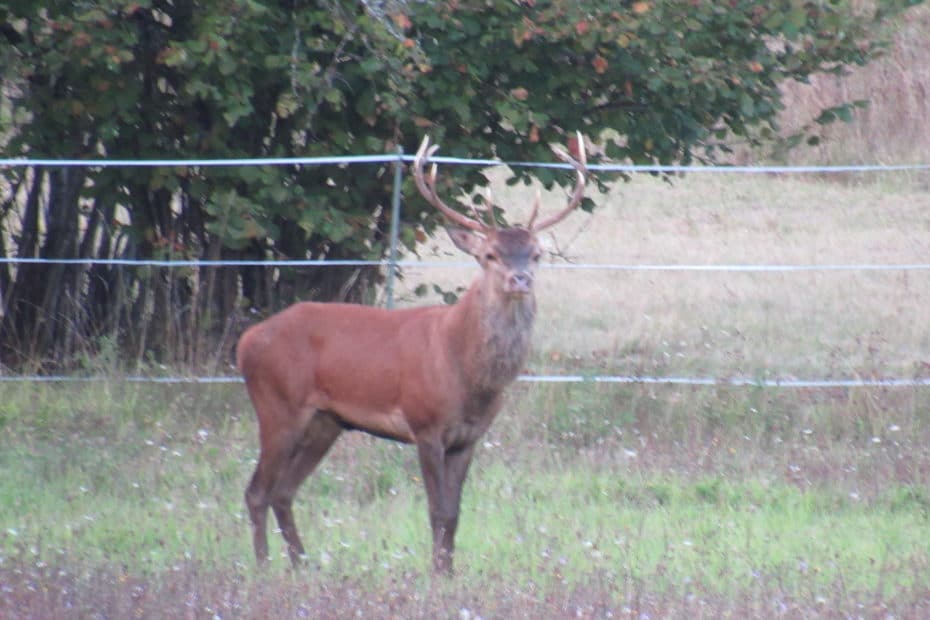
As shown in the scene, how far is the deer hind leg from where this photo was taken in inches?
281

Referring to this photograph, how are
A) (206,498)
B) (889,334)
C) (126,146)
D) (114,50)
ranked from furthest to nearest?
(889,334)
(126,146)
(114,50)
(206,498)

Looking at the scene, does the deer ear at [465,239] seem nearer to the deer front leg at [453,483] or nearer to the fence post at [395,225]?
the deer front leg at [453,483]

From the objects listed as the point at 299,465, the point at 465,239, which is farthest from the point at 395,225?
the point at 299,465

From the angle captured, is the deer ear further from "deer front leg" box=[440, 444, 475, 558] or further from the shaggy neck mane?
"deer front leg" box=[440, 444, 475, 558]

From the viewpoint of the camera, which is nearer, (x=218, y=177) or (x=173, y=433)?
(x=173, y=433)

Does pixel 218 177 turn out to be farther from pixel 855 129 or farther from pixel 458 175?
pixel 855 129

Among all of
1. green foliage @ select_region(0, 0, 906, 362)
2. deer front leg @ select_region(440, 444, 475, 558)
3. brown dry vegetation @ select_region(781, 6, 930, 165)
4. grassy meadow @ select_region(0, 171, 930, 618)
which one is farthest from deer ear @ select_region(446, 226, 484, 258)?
brown dry vegetation @ select_region(781, 6, 930, 165)

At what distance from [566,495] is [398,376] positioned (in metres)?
1.35

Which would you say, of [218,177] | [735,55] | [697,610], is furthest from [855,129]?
[697,610]

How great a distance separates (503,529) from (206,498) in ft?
5.31

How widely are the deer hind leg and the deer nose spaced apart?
43.5 inches

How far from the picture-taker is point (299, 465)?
738 cm

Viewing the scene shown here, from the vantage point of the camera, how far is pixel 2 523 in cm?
725

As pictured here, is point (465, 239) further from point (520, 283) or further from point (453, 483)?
point (453, 483)
